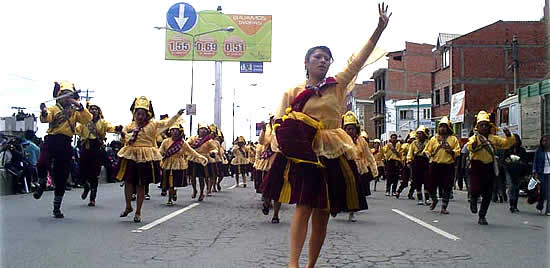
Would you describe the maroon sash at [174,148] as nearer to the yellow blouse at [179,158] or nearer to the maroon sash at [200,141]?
the yellow blouse at [179,158]

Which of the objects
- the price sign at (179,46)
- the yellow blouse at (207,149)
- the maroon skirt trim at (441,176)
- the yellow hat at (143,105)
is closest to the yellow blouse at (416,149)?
the maroon skirt trim at (441,176)

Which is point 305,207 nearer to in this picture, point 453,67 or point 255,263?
point 255,263

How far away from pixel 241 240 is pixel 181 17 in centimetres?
2943

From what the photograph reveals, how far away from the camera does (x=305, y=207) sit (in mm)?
4473

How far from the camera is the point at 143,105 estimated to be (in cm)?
912

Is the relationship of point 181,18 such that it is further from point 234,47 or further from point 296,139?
point 296,139

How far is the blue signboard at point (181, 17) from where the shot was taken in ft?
114

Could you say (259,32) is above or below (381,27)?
above

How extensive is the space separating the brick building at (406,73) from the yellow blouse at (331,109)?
6510 cm

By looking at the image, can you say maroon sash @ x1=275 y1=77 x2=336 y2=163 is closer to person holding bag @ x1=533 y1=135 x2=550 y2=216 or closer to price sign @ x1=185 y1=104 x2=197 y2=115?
person holding bag @ x1=533 y1=135 x2=550 y2=216

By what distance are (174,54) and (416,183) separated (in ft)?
77.2

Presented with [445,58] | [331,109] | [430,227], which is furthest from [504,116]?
[445,58]

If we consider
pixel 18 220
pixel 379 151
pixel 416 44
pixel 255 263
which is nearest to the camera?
pixel 255 263

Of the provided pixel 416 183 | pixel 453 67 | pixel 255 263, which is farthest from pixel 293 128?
pixel 453 67
